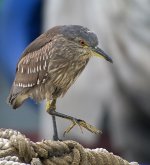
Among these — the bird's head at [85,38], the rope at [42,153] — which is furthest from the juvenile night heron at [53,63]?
the rope at [42,153]

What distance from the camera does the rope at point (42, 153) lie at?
9.02 ft

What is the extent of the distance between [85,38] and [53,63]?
10.0 inches

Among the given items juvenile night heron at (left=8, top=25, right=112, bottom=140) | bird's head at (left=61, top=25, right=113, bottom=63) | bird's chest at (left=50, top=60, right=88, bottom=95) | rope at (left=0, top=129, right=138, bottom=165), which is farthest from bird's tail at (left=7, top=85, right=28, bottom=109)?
rope at (left=0, top=129, right=138, bottom=165)

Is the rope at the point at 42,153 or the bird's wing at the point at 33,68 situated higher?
the bird's wing at the point at 33,68

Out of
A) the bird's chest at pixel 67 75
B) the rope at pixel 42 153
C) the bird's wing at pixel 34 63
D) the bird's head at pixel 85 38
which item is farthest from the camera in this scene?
the bird's wing at pixel 34 63

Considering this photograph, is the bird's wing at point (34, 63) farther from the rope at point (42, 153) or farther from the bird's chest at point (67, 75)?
the rope at point (42, 153)

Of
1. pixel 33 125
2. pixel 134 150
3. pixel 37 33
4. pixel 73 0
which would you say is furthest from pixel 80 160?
pixel 33 125

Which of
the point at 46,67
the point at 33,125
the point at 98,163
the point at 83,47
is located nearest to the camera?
the point at 98,163

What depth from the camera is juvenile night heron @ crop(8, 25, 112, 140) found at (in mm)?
3424

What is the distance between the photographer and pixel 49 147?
284 cm

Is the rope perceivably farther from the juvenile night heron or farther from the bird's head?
the bird's head

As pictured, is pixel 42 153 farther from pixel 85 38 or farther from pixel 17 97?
pixel 17 97

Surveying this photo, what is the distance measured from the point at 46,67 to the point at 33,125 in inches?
237

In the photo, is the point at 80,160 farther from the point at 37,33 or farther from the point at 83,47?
the point at 37,33
